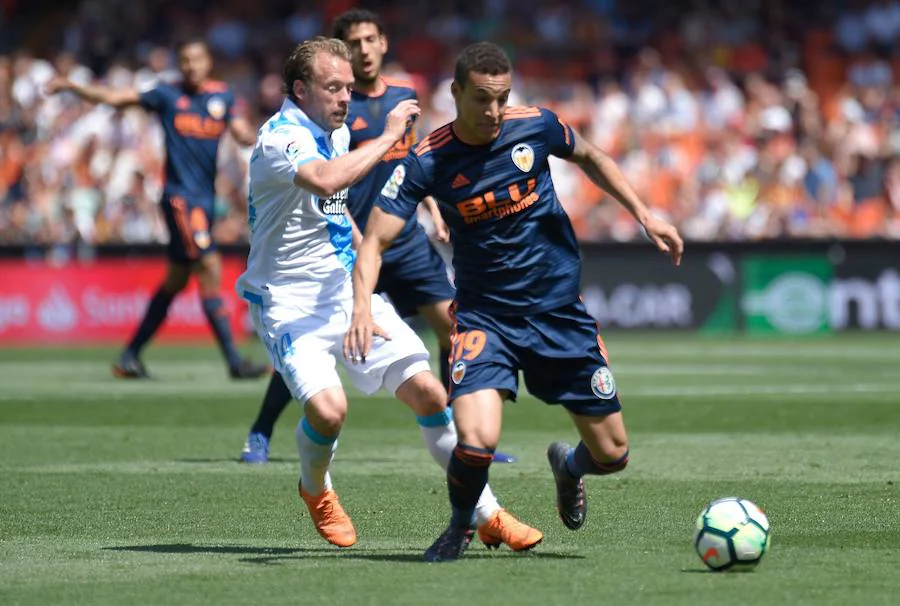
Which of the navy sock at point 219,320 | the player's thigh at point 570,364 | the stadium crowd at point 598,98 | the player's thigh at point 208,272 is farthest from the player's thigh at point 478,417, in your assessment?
the stadium crowd at point 598,98

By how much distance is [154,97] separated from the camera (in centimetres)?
1455

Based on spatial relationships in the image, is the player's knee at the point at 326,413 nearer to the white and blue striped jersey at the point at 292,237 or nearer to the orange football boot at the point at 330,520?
the orange football boot at the point at 330,520

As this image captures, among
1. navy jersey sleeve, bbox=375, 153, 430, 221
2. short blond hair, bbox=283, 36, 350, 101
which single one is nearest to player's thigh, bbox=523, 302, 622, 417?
navy jersey sleeve, bbox=375, 153, 430, 221

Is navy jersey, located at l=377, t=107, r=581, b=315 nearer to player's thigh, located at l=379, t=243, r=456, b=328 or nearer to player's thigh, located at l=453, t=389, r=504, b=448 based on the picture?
player's thigh, located at l=453, t=389, r=504, b=448

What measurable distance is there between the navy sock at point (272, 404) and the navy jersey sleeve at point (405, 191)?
10.4ft

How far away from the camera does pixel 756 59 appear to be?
26719 millimetres

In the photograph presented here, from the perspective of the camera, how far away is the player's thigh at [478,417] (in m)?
6.57

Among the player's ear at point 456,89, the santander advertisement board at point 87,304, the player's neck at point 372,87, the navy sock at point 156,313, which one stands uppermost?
the player's ear at point 456,89

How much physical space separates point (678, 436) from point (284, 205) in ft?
15.6

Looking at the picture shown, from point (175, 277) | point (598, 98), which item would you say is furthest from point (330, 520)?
point (598, 98)

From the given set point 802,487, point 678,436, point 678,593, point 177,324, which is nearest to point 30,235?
point 177,324

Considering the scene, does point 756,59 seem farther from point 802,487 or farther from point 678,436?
point 802,487

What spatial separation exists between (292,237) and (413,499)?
5.96 feet

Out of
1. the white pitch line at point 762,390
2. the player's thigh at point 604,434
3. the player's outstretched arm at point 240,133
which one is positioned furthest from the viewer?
the white pitch line at point 762,390
